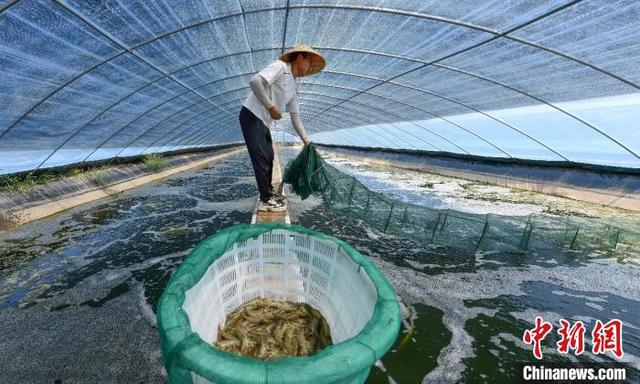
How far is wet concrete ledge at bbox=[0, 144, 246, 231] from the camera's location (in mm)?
6947

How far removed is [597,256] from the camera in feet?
18.9

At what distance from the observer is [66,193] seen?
903 cm

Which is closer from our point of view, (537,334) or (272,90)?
(537,334)

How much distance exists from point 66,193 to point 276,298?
9.12 meters

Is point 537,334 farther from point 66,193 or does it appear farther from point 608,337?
point 66,193

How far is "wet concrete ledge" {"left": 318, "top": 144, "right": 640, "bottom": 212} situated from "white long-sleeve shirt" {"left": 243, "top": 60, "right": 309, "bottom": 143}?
11.0 metres

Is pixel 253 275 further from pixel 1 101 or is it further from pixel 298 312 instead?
pixel 1 101

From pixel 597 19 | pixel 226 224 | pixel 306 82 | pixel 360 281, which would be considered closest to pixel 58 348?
pixel 360 281

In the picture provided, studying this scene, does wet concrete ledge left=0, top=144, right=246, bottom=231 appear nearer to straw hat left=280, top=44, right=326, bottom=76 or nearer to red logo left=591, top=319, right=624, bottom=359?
straw hat left=280, top=44, right=326, bottom=76

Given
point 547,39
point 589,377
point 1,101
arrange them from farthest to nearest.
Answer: point 547,39 → point 1,101 → point 589,377

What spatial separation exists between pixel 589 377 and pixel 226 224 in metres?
6.71

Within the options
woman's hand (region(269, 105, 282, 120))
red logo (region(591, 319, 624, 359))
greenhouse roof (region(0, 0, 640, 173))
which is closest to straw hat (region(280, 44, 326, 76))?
woman's hand (region(269, 105, 282, 120))

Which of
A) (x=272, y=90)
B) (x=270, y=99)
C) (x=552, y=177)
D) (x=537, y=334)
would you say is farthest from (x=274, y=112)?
(x=552, y=177)

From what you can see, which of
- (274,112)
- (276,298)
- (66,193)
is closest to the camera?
(276,298)
